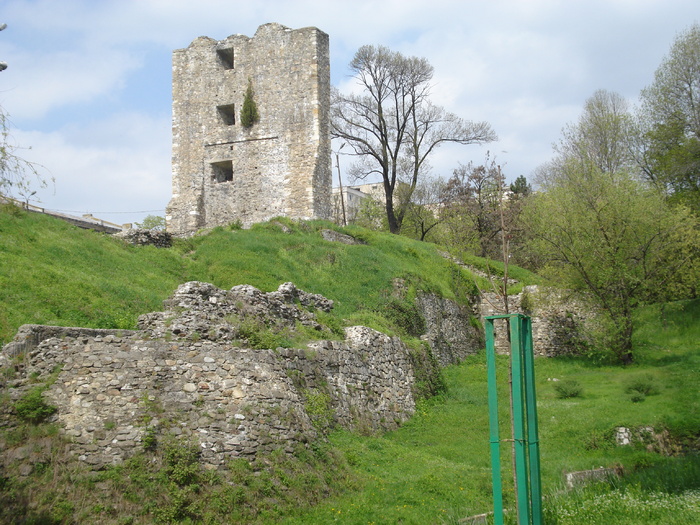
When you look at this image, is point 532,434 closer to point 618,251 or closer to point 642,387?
point 642,387

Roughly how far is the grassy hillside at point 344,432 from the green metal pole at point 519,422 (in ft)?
4.89

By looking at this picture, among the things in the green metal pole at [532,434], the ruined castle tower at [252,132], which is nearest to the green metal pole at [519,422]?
the green metal pole at [532,434]

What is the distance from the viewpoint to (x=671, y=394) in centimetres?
1995

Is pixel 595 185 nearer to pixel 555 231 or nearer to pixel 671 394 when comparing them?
pixel 555 231

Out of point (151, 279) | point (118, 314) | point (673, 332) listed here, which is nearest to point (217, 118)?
point (151, 279)

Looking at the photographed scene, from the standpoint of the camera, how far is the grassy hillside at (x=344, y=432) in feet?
34.0

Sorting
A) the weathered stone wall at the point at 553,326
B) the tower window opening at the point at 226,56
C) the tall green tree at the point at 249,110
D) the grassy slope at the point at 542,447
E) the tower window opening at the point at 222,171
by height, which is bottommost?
the grassy slope at the point at 542,447

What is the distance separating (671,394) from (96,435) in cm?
1524

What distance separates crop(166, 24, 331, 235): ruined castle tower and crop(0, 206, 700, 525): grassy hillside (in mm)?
2676

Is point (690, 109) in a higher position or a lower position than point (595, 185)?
higher

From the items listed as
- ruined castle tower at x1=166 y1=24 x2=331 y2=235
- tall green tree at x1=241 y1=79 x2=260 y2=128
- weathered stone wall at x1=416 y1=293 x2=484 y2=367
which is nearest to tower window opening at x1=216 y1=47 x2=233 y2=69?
ruined castle tower at x1=166 y1=24 x2=331 y2=235

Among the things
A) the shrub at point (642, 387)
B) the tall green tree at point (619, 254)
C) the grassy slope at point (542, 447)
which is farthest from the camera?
the tall green tree at point (619, 254)

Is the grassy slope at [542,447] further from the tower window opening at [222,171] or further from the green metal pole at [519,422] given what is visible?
the tower window opening at [222,171]

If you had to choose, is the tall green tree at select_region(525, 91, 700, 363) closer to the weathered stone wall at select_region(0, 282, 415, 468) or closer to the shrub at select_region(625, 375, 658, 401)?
the shrub at select_region(625, 375, 658, 401)
